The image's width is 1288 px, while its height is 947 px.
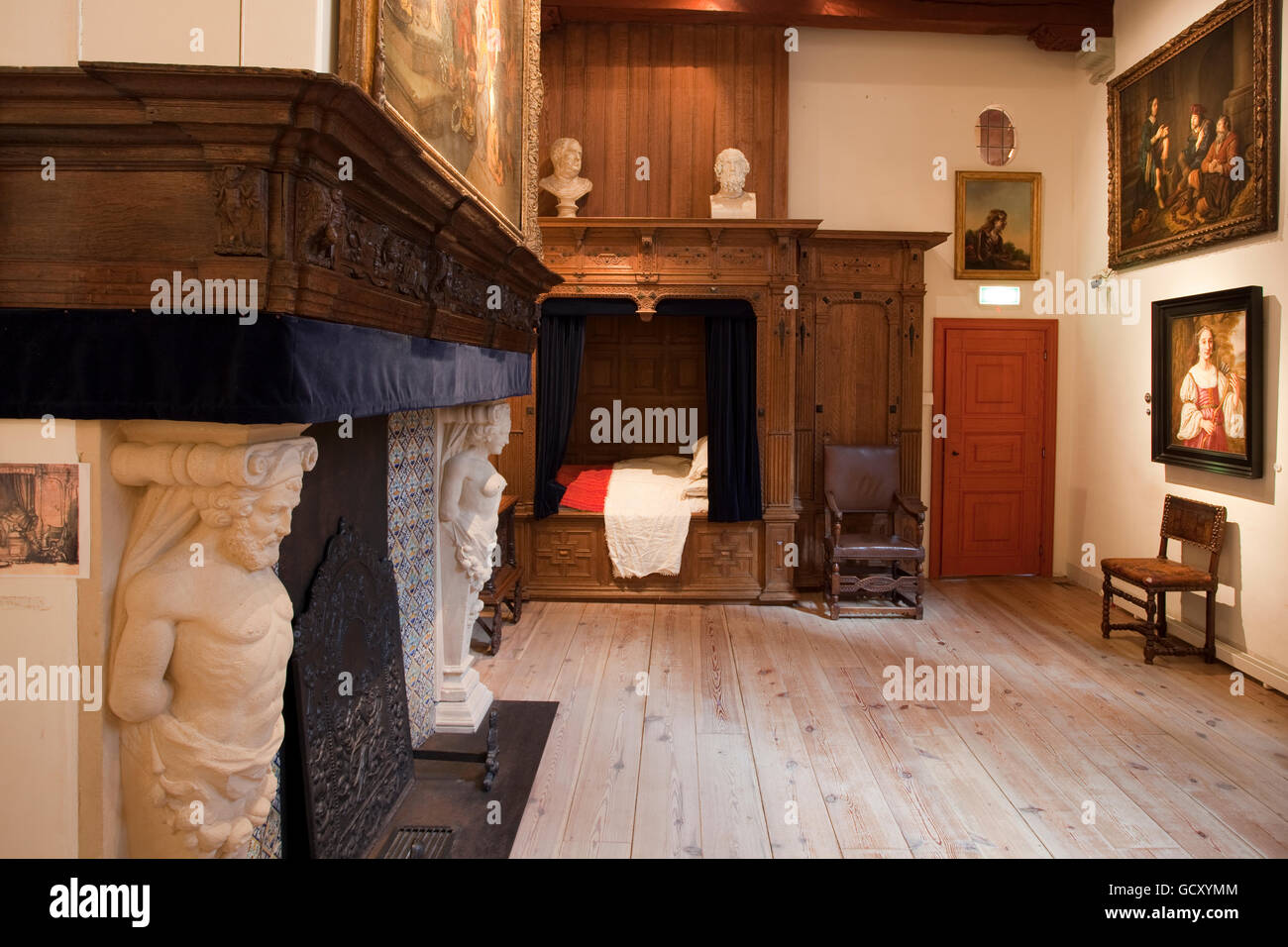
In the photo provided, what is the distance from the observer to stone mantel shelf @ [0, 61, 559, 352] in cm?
131

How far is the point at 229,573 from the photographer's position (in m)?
1.53

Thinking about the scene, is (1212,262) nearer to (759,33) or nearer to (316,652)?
(759,33)

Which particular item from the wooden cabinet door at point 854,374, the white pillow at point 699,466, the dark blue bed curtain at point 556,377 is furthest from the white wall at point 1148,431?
the dark blue bed curtain at point 556,377

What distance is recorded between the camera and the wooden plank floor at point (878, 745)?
2.77 meters

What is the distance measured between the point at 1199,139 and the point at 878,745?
420 cm

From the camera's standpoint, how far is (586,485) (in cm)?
616

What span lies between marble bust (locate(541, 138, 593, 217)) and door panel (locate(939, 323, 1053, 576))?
3248 millimetres

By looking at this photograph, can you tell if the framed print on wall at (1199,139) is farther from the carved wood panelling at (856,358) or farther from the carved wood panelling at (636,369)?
the carved wood panelling at (636,369)

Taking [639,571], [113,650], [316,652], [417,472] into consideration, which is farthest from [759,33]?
[113,650]

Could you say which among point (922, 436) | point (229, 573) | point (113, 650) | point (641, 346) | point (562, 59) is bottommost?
point (113, 650)

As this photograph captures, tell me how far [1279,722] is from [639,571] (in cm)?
368

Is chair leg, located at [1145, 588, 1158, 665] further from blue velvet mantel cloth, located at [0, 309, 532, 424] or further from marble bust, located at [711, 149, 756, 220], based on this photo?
blue velvet mantel cloth, located at [0, 309, 532, 424]

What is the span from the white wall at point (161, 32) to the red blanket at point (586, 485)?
4.49m

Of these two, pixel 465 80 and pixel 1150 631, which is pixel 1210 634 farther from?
pixel 465 80
